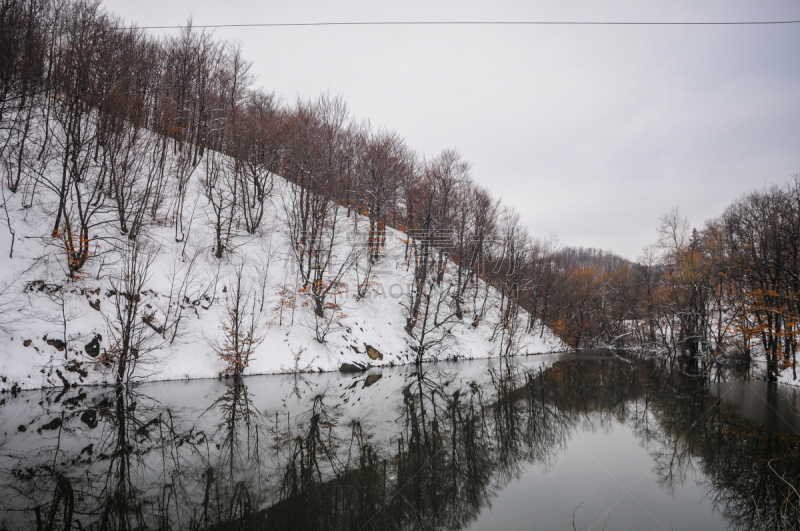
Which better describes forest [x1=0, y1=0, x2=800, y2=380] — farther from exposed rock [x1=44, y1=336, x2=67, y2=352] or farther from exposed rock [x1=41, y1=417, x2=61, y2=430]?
exposed rock [x1=41, y1=417, x2=61, y2=430]

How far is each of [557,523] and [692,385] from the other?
18.0 m

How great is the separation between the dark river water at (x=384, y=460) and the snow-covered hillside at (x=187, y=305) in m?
1.57

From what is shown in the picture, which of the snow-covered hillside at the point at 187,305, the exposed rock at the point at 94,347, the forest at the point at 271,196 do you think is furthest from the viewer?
the forest at the point at 271,196

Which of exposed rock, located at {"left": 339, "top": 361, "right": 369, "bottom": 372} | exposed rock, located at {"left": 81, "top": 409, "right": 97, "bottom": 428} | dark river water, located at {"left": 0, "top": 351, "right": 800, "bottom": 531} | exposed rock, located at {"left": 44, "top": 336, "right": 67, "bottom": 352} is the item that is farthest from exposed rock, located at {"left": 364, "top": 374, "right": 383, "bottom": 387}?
exposed rock, located at {"left": 44, "top": 336, "right": 67, "bottom": 352}

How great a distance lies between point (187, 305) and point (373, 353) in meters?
10.2

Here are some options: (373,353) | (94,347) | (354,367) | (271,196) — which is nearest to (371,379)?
(354,367)

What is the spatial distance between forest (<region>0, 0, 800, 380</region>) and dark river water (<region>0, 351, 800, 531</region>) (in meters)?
5.50

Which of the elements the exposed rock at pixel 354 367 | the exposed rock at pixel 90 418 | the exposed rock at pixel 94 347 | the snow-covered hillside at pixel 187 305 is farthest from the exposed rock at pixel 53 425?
the exposed rock at pixel 354 367

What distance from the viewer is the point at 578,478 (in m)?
7.67

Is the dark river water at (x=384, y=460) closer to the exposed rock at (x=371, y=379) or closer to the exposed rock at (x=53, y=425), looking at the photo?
the exposed rock at (x=53, y=425)

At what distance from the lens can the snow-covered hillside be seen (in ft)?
42.1

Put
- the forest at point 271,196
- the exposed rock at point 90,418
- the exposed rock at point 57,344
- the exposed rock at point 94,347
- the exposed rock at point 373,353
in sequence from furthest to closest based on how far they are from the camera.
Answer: the exposed rock at point 373,353
the forest at point 271,196
the exposed rock at point 94,347
the exposed rock at point 57,344
the exposed rock at point 90,418

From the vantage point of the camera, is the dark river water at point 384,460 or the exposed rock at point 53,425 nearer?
the dark river water at point 384,460

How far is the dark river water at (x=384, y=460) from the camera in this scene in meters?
5.54
